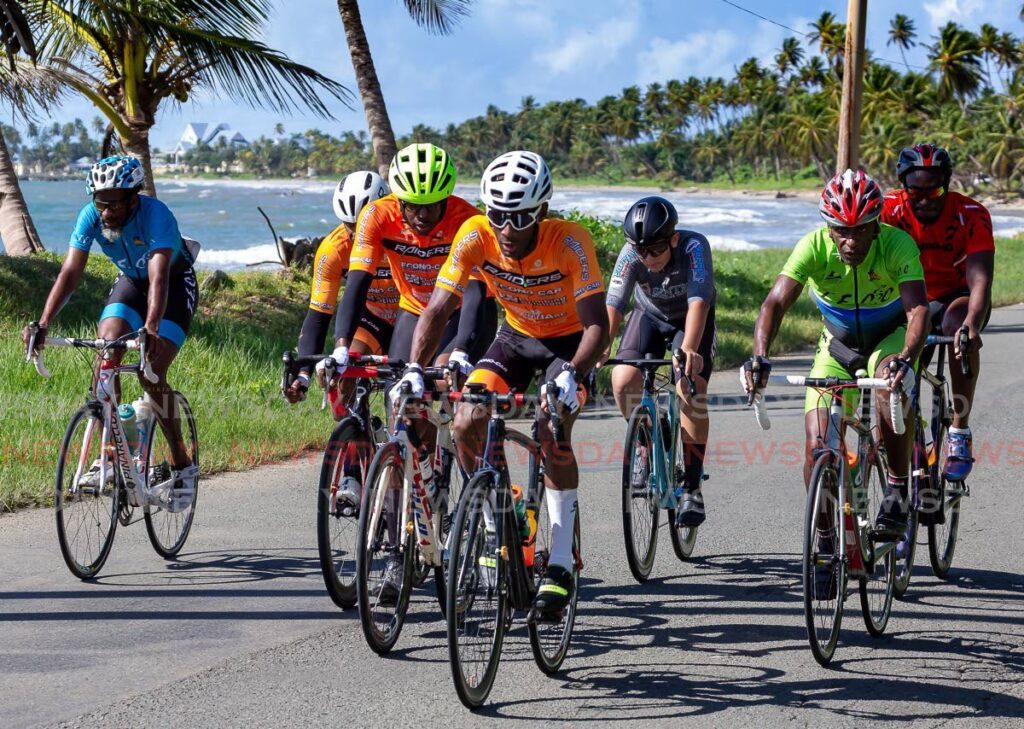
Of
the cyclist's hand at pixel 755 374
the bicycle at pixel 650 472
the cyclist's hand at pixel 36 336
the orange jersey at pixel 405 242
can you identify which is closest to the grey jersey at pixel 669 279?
the bicycle at pixel 650 472

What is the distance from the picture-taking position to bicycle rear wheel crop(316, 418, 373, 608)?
536 cm

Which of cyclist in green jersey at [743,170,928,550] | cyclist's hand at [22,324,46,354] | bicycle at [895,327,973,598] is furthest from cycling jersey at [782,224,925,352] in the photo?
cyclist's hand at [22,324,46,354]

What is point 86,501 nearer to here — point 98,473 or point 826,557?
point 98,473

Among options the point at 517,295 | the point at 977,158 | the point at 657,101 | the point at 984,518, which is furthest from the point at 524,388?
the point at 657,101

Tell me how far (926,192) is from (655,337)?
1.75 meters

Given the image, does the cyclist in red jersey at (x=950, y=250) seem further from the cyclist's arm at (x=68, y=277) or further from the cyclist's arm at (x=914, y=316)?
the cyclist's arm at (x=68, y=277)

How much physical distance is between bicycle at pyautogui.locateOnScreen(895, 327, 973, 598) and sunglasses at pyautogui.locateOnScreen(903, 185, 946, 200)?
2.84 ft

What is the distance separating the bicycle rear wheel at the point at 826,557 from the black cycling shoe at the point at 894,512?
0.63 metres

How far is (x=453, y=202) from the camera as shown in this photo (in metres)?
7.02

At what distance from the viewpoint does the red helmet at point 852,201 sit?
5816 mm

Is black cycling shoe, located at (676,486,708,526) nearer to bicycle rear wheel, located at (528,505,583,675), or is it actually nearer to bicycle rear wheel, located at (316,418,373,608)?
bicycle rear wheel, located at (528,505,583,675)

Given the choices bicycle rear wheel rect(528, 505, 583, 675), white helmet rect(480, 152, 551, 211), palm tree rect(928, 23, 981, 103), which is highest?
palm tree rect(928, 23, 981, 103)

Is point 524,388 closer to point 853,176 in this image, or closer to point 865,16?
point 853,176

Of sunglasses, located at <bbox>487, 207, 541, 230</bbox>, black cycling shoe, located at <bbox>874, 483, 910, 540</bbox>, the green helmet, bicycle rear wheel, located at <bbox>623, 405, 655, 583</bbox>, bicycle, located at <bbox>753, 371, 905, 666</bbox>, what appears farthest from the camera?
bicycle rear wheel, located at <bbox>623, 405, 655, 583</bbox>
